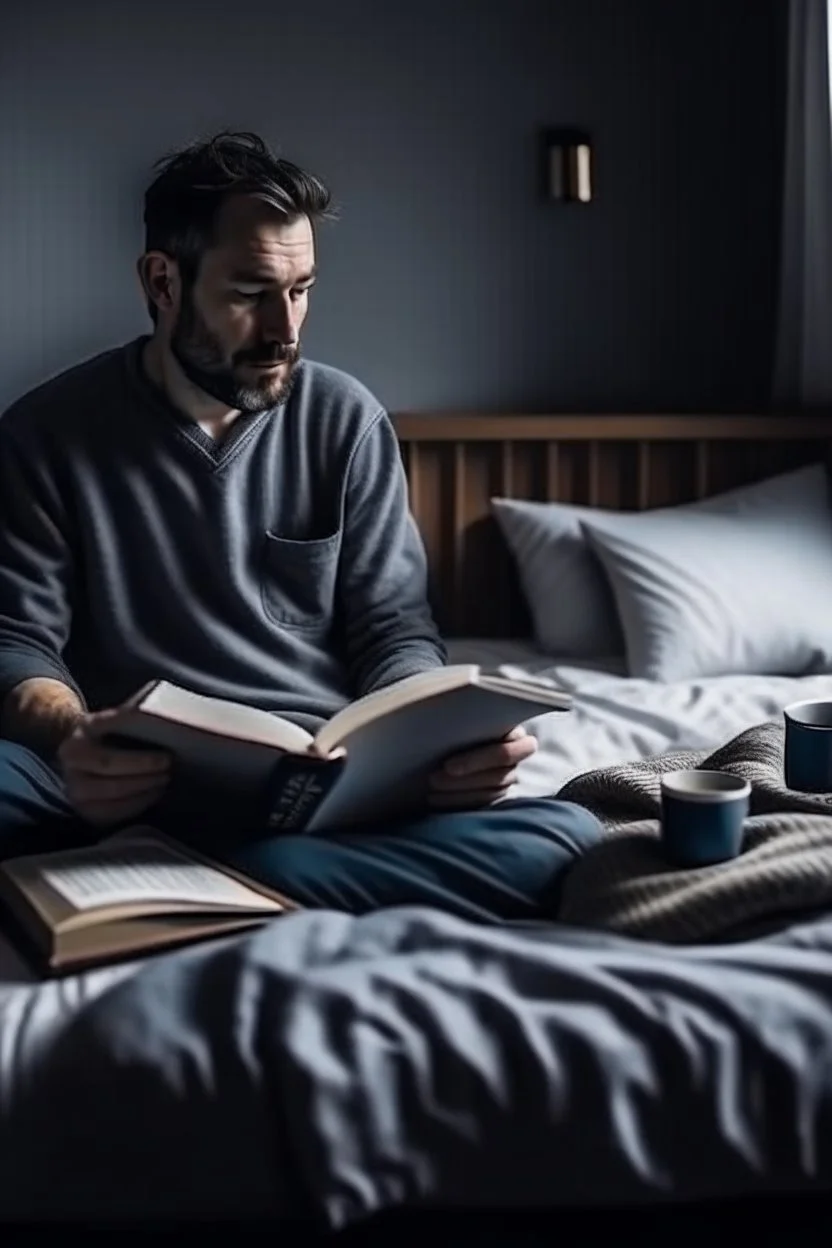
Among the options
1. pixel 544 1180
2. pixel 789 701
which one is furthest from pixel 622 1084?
pixel 789 701

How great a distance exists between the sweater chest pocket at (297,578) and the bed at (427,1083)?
773 millimetres

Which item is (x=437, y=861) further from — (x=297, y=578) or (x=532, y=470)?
(x=532, y=470)

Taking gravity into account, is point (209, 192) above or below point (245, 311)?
above

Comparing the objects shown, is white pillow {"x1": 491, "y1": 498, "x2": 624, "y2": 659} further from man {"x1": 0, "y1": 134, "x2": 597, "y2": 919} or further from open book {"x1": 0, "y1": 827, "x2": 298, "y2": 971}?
open book {"x1": 0, "y1": 827, "x2": 298, "y2": 971}

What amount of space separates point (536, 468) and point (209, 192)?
1.09 m

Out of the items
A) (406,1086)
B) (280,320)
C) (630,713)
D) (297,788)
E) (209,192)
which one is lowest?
(630,713)

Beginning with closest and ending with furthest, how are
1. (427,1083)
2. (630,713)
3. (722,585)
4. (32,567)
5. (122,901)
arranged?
(427,1083) → (122,901) → (32,567) → (630,713) → (722,585)

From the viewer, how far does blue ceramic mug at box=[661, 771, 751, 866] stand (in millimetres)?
1221

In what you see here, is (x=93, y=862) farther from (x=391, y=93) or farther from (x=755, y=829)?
(x=391, y=93)

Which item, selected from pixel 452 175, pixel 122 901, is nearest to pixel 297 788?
pixel 122 901

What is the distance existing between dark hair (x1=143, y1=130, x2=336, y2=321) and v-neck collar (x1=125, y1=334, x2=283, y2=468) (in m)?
0.10

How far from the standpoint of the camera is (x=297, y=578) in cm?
191

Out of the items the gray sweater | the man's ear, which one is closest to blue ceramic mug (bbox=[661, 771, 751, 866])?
the gray sweater

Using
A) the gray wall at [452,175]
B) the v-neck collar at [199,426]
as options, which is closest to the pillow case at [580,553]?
the gray wall at [452,175]
